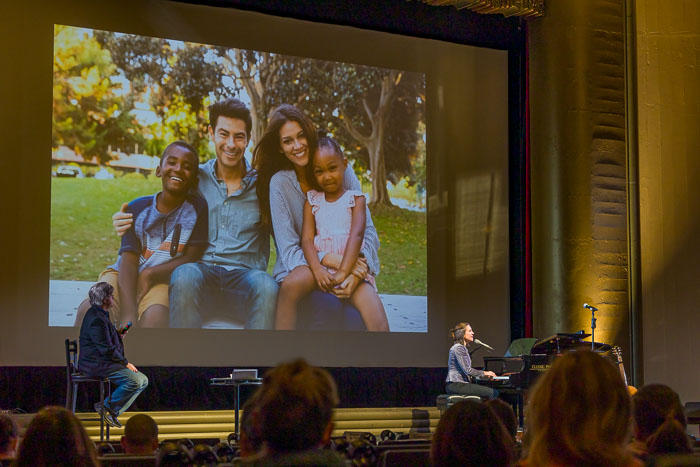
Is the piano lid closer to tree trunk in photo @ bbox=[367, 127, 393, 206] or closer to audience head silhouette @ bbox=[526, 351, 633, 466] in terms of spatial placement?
tree trunk in photo @ bbox=[367, 127, 393, 206]

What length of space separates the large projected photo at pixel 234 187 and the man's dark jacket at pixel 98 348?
A: 4.23 ft

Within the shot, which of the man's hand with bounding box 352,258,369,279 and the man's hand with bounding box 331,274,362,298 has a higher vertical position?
the man's hand with bounding box 352,258,369,279

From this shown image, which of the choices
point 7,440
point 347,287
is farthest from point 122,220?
point 7,440

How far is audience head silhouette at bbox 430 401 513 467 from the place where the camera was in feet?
7.39

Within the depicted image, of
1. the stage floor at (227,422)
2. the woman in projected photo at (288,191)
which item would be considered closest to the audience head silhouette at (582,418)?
the stage floor at (227,422)

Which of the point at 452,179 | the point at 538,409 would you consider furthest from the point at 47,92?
the point at 538,409

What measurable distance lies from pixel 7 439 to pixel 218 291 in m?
5.67

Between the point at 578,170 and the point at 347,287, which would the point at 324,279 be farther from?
the point at 578,170

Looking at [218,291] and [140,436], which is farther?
[218,291]

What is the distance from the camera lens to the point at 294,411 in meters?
1.68

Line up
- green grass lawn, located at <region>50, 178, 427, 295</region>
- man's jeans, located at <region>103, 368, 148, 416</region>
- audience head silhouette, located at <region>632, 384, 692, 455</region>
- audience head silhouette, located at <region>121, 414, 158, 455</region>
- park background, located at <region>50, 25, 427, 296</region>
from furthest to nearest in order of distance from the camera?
park background, located at <region>50, 25, 427, 296</region> → green grass lawn, located at <region>50, 178, 427, 295</region> → man's jeans, located at <region>103, 368, 148, 416</region> → audience head silhouette, located at <region>121, 414, 158, 455</region> → audience head silhouette, located at <region>632, 384, 692, 455</region>

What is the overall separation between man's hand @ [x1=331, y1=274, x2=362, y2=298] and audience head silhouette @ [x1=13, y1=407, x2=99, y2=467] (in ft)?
23.2

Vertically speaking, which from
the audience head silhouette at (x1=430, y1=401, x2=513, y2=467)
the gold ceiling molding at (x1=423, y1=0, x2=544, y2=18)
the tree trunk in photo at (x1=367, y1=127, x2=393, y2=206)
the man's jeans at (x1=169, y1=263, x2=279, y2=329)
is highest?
the gold ceiling molding at (x1=423, y1=0, x2=544, y2=18)

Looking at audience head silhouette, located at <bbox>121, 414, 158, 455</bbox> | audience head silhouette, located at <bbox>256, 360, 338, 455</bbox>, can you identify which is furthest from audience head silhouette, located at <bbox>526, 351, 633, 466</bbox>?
audience head silhouette, located at <bbox>121, 414, 158, 455</bbox>
